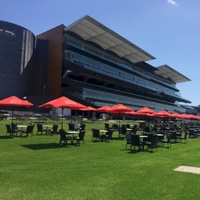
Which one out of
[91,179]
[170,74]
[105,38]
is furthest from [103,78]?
[91,179]

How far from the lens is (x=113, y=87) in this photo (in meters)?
80.5

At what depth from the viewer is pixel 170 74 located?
114188mm

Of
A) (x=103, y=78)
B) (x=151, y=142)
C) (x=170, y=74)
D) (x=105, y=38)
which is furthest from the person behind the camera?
(x=170, y=74)

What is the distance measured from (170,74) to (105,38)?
53.7m

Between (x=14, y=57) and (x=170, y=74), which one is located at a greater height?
(x=170, y=74)

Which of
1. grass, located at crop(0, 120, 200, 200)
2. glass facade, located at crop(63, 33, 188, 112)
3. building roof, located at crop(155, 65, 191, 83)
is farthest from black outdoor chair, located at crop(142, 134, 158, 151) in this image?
building roof, located at crop(155, 65, 191, 83)

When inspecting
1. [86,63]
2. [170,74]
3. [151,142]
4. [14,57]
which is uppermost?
[170,74]

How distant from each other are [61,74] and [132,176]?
57284 mm

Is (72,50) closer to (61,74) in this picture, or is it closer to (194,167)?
(61,74)

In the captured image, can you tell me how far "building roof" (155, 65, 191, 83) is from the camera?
106 meters

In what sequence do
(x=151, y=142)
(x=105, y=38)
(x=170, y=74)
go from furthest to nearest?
(x=170, y=74) < (x=105, y=38) < (x=151, y=142)

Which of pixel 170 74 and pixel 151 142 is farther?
pixel 170 74

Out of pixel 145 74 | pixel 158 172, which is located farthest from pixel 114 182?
pixel 145 74

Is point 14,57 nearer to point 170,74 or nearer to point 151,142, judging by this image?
point 151,142
